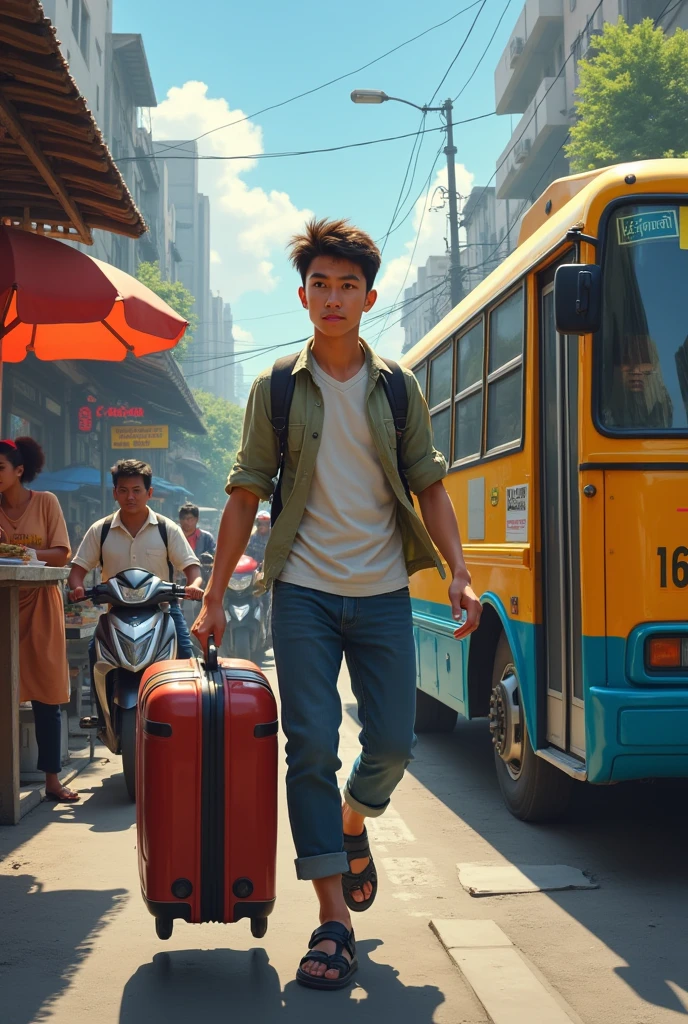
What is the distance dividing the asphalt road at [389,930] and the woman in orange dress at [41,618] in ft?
1.17

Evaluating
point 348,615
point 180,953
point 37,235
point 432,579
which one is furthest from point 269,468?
point 432,579

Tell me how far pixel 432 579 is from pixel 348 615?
14.8 feet

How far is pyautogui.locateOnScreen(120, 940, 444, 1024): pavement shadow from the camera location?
3.21m

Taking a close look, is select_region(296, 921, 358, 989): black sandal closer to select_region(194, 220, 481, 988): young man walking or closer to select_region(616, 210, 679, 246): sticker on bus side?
select_region(194, 220, 481, 988): young man walking

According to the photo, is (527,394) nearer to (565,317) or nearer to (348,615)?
(565,317)

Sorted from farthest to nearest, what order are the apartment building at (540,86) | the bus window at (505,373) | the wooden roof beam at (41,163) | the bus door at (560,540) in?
the apartment building at (540,86) → the bus window at (505,373) → the wooden roof beam at (41,163) → the bus door at (560,540)

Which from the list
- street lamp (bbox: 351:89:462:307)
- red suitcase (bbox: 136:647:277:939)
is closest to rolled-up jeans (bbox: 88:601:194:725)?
red suitcase (bbox: 136:647:277:939)

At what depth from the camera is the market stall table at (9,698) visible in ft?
18.7

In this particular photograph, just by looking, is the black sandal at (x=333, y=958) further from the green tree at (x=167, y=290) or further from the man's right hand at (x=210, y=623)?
the green tree at (x=167, y=290)

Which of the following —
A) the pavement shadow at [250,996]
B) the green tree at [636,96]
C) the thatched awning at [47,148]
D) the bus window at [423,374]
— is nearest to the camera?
the pavement shadow at [250,996]

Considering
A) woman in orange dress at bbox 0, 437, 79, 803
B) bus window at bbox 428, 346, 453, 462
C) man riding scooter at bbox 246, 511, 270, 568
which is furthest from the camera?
man riding scooter at bbox 246, 511, 270, 568

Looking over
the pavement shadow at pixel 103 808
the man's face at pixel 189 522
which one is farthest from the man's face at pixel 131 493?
the man's face at pixel 189 522

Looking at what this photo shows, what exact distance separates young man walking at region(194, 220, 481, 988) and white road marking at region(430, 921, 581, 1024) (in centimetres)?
33

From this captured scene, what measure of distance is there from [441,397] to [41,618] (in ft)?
10.7
